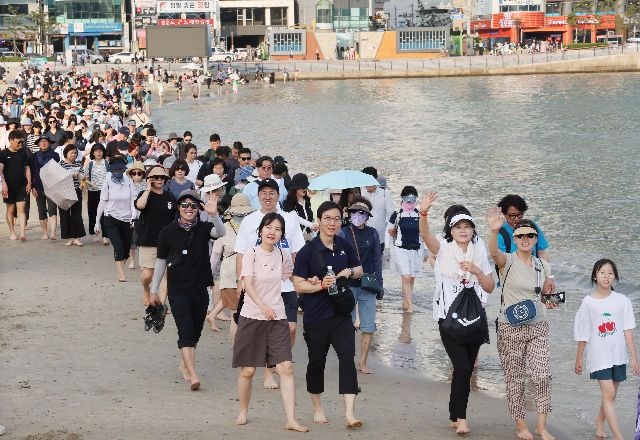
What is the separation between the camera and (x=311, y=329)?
8.66 metres

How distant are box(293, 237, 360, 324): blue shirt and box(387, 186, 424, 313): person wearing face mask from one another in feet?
14.0

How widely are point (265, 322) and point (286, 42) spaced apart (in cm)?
11331

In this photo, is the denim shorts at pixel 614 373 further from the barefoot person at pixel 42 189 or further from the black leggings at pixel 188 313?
the barefoot person at pixel 42 189

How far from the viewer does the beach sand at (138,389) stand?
8.34m

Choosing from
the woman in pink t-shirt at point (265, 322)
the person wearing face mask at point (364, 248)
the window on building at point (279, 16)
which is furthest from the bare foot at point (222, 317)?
the window on building at point (279, 16)

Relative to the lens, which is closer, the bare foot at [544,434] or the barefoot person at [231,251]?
the bare foot at [544,434]

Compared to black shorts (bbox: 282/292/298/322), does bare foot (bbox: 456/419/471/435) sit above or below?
below

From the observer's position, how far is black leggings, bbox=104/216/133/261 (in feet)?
46.0

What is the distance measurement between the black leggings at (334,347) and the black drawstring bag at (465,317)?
75cm

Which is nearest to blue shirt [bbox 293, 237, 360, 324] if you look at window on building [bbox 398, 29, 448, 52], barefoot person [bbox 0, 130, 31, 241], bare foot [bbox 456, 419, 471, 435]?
bare foot [bbox 456, 419, 471, 435]

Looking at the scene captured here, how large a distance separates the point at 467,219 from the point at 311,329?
1.43 meters

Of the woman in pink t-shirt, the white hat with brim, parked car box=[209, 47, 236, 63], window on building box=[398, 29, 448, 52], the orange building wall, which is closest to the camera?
the woman in pink t-shirt

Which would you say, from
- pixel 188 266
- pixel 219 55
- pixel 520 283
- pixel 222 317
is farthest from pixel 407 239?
pixel 219 55

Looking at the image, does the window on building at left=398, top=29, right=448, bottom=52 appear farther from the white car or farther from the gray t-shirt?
the gray t-shirt
